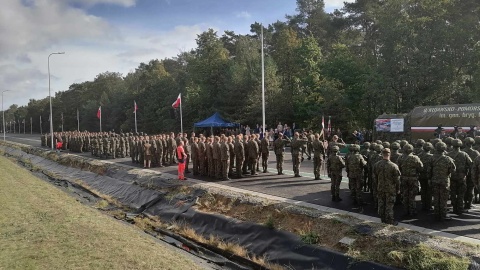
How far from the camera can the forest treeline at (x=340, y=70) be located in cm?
3275

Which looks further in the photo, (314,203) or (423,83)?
(423,83)

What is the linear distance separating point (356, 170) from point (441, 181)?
2.51 meters

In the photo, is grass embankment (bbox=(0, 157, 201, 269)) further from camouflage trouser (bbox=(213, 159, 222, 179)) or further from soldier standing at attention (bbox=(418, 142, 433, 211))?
soldier standing at attention (bbox=(418, 142, 433, 211))

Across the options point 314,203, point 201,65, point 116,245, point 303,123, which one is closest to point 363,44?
point 303,123

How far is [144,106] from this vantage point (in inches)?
2712

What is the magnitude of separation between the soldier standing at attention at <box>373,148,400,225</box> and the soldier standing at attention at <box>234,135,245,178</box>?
877 cm

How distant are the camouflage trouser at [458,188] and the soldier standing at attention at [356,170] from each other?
2.43m

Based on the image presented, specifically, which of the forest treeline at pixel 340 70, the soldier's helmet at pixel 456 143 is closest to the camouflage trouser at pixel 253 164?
the soldier's helmet at pixel 456 143

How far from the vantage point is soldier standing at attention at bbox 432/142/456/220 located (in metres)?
10.2

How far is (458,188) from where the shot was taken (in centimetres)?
1084

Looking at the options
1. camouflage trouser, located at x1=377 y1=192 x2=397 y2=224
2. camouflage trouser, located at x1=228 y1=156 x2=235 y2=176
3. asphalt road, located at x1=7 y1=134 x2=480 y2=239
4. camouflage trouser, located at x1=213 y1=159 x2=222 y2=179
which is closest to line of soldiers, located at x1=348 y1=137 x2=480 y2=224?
camouflage trouser, located at x1=377 y1=192 x2=397 y2=224

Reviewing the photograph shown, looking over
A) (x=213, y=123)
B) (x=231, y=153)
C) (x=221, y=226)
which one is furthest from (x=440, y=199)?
(x=213, y=123)

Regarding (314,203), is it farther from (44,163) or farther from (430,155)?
(44,163)

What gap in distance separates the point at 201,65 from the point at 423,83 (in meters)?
31.2
